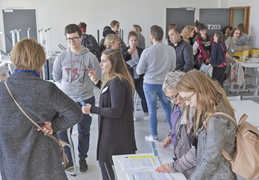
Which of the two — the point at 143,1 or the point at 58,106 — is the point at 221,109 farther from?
the point at 143,1

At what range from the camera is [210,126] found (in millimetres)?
1452

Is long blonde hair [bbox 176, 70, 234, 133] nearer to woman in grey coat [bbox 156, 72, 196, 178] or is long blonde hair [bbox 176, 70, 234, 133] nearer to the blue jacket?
woman in grey coat [bbox 156, 72, 196, 178]

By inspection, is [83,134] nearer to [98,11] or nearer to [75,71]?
[75,71]

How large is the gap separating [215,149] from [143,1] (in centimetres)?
779

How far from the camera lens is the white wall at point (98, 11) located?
8367 millimetres

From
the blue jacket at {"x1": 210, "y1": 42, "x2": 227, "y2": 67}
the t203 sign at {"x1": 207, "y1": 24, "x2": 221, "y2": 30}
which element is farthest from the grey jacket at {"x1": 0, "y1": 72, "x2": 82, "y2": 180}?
the t203 sign at {"x1": 207, "y1": 24, "x2": 221, "y2": 30}

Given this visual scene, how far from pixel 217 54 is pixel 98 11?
4.41 m

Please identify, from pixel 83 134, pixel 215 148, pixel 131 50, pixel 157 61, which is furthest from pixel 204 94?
pixel 131 50

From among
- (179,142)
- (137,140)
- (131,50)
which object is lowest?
(137,140)

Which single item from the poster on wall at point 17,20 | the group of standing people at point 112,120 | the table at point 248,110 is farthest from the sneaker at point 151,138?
the poster on wall at point 17,20

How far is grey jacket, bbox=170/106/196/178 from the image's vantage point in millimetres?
1720

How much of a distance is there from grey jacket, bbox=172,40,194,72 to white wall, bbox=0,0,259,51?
4829 millimetres

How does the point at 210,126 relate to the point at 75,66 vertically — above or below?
below

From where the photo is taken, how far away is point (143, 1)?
342 inches
